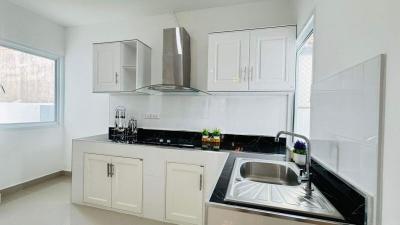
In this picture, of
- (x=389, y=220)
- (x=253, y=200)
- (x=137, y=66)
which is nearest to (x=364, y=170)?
(x=389, y=220)

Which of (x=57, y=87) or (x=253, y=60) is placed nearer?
(x=253, y=60)

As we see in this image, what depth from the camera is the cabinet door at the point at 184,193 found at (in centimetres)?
216

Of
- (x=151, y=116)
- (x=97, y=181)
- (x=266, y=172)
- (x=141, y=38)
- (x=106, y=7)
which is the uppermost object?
(x=106, y=7)

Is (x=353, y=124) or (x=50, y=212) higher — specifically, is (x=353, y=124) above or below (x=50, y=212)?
above

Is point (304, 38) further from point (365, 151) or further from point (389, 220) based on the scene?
point (389, 220)

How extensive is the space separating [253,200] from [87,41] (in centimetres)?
366

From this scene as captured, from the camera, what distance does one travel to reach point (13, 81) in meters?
2.91

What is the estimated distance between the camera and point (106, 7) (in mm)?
2863

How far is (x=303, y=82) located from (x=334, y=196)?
147cm

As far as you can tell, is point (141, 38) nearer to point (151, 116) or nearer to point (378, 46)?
point (151, 116)

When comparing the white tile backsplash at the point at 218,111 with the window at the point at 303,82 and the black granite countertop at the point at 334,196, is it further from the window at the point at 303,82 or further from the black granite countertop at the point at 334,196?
the black granite countertop at the point at 334,196

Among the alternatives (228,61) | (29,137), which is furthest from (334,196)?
(29,137)

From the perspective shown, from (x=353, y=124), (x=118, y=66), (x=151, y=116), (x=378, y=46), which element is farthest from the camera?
(x=151, y=116)

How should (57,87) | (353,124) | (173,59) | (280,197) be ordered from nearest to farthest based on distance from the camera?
(353,124)
(280,197)
(173,59)
(57,87)
